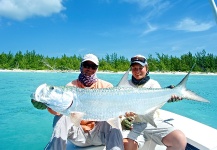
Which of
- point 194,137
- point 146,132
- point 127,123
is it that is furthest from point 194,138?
point 127,123

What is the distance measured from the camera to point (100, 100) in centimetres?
217

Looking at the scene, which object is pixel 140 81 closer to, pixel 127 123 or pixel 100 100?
pixel 127 123

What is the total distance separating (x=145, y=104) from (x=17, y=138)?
18.3 feet

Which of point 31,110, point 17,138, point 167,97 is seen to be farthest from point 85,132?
point 31,110

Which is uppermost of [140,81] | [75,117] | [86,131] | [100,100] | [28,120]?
[140,81]

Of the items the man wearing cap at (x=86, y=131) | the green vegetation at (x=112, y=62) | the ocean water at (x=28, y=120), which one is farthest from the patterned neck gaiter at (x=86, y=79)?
the green vegetation at (x=112, y=62)

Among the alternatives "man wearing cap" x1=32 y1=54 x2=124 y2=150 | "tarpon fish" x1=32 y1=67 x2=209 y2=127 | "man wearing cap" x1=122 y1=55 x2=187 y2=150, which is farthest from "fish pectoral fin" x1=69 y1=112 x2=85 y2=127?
"man wearing cap" x1=122 y1=55 x2=187 y2=150

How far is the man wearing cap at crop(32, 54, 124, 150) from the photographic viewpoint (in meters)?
2.32

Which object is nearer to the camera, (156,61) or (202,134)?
(202,134)

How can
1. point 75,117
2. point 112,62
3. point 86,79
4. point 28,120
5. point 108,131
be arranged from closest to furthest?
1. point 75,117
2. point 108,131
3. point 86,79
4. point 28,120
5. point 112,62

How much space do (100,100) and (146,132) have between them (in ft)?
2.70

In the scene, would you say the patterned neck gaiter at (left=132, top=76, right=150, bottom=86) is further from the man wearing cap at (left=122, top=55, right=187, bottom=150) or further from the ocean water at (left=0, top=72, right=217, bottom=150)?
the ocean water at (left=0, top=72, right=217, bottom=150)

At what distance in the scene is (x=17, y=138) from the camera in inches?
273

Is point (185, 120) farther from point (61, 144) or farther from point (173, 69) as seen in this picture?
point (173, 69)
